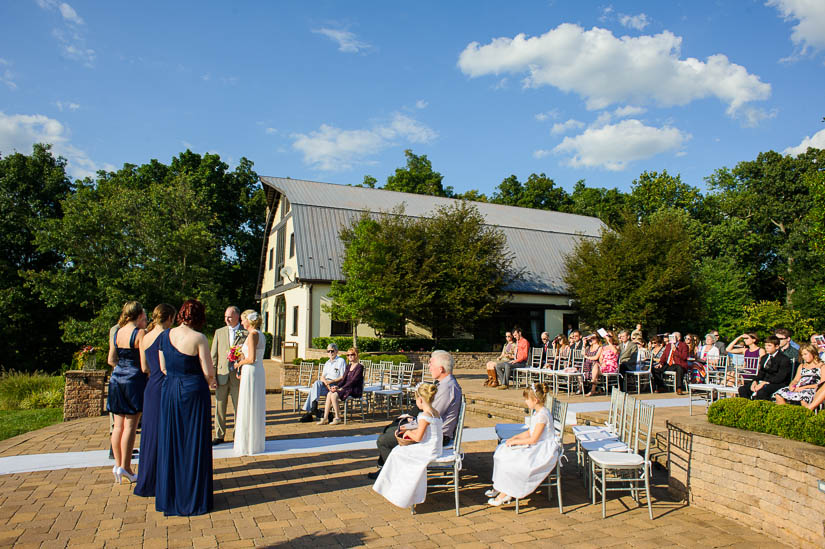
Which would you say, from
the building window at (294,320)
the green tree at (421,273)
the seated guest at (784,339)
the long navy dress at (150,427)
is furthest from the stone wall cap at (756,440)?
the building window at (294,320)

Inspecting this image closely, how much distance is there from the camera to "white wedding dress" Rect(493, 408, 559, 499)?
5.01 meters

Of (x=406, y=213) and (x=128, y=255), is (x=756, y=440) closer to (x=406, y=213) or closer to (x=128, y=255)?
(x=128, y=255)

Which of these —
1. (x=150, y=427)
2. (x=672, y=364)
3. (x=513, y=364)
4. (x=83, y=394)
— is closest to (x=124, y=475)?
(x=150, y=427)

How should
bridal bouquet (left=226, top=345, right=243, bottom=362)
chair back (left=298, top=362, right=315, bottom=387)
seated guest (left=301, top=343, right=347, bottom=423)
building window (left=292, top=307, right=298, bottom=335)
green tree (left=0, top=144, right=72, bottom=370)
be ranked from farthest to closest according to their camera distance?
green tree (left=0, top=144, right=72, bottom=370), building window (left=292, top=307, right=298, bottom=335), chair back (left=298, top=362, right=315, bottom=387), seated guest (left=301, top=343, right=347, bottom=423), bridal bouquet (left=226, top=345, right=243, bottom=362)

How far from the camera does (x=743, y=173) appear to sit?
39344 mm

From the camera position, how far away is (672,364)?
12.7 meters

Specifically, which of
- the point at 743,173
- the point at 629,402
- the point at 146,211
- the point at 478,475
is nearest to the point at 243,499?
the point at 478,475

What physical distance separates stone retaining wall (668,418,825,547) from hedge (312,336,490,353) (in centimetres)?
1593

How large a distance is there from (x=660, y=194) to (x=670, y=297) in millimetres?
18046

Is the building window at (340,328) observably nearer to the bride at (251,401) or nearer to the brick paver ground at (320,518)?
the bride at (251,401)

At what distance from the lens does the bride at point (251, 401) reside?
668 centimetres

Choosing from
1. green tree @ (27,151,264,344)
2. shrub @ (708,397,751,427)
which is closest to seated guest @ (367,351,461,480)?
shrub @ (708,397,751,427)

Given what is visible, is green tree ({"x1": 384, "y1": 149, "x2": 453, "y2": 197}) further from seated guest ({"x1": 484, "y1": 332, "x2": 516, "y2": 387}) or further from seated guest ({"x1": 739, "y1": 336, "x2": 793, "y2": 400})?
seated guest ({"x1": 739, "y1": 336, "x2": 793, "y2": 400})

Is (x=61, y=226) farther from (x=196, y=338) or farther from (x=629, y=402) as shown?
(x=629, y=402)
